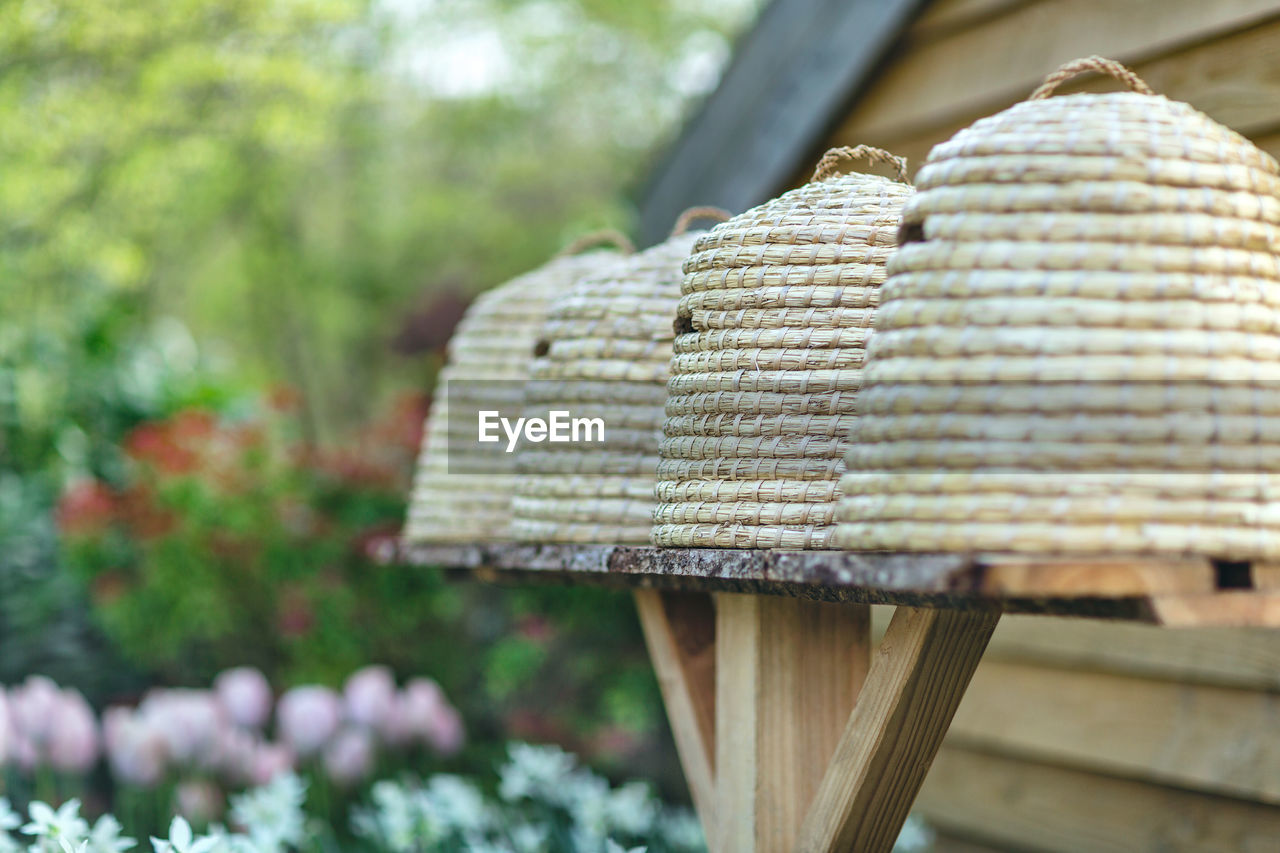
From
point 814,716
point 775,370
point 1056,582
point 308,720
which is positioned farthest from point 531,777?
point 1056,582

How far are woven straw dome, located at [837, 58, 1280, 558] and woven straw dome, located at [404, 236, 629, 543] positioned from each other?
0.93 metres

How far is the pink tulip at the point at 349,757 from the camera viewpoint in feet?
8.20

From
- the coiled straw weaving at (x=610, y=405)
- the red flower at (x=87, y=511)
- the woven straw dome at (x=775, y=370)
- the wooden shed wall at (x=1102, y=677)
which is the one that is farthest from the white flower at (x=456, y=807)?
the red flower at (x=87, y=511)

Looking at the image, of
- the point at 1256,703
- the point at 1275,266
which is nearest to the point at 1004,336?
the point at 1275,266

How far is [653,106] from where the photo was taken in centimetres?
1020

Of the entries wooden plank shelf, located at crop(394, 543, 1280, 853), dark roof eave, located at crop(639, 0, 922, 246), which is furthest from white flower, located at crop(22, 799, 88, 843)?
dark roof eave, located at crop(639, 0, 922, 246)

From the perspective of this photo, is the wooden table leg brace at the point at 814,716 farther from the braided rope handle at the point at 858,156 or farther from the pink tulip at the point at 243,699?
the pink tulip at the point at 243,699

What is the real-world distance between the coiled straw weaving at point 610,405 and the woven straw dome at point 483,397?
24 cm

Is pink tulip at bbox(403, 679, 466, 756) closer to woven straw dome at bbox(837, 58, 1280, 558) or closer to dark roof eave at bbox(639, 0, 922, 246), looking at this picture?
dark roof eave at bbox(639, 0, 922, 246)

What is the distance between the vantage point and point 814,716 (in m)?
1.42

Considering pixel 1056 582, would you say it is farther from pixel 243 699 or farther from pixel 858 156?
pixel 243 699

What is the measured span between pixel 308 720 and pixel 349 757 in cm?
12

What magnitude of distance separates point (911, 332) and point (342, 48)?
744 cm

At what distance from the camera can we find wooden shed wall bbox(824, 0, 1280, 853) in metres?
1.92
